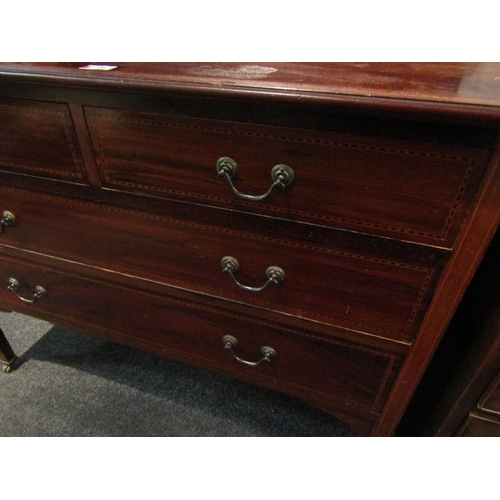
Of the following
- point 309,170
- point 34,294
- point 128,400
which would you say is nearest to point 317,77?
point 309,170

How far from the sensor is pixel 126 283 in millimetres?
720

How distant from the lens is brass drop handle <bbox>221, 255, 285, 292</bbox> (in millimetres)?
565

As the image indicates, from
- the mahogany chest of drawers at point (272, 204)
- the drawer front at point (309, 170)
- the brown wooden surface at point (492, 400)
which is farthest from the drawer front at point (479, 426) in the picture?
the drawer front at point (309, 170)

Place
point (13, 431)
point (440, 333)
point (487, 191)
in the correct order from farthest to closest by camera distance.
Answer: point (13, 431), point (440, 333), point (487, 191)

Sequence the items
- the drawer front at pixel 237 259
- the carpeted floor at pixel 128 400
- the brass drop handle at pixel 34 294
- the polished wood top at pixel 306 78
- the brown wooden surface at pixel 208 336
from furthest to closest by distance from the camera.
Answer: the carpeted floor at pixel 128 400 → the brass drop handle at pixel 34 294 → the brown wooden surface at pixel 208 336 → the drawer front at pixel 237 259 → the polished wood top at pixel 306 78

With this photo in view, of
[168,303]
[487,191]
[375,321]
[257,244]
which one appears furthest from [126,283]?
[487,191]

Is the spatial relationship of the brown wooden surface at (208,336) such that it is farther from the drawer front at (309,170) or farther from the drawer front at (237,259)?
the drawer front at (309,170)

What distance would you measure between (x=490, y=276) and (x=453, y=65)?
336 millimetres

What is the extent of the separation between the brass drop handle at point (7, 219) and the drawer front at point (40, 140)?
117mm

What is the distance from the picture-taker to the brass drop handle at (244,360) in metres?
0.67

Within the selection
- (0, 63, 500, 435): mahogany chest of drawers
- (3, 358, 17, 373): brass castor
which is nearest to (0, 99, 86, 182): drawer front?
(0, 63, 500, 435): mahogany chest of drawers

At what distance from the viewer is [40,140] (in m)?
0.59

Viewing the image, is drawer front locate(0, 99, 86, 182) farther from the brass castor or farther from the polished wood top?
the brass castor

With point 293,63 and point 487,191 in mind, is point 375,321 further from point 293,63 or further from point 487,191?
point 293,63
